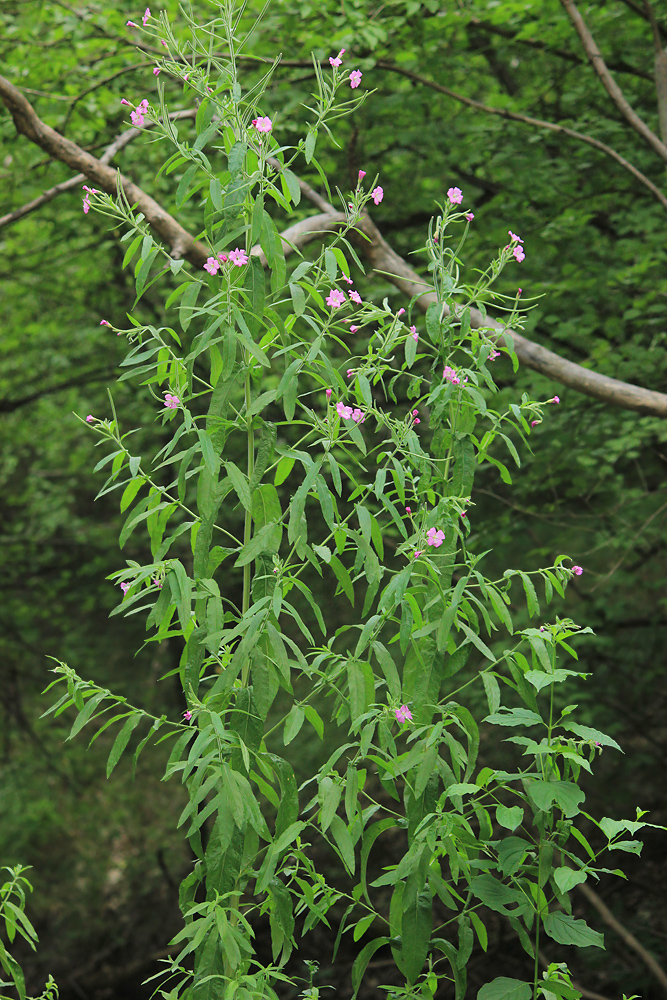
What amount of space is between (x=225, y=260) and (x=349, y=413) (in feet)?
1.22

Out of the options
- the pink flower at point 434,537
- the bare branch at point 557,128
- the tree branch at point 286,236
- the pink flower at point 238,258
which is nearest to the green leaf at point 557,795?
the pink flower at point 434,537

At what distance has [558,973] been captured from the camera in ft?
5.56

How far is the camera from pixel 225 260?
167 centimetres

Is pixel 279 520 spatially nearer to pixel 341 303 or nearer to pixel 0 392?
pixel 341 303

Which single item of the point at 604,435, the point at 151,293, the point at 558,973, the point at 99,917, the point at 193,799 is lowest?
the point at 99,917

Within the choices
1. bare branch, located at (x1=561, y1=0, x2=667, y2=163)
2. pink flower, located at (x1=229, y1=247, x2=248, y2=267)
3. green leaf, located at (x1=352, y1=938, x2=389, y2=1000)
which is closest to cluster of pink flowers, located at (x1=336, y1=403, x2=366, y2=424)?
pink flower, located at (x1=229, y1=247, x2=248, y2=267)

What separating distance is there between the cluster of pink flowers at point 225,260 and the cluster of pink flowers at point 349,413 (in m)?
0.31

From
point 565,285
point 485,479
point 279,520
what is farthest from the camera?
point 485,479

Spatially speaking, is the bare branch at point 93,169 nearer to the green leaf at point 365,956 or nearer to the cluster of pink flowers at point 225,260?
the cluster of pink flowers at point 225,260

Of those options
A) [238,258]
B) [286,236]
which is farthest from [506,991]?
[286,236]

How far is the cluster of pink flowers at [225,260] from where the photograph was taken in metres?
1.61

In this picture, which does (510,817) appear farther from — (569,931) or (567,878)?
(569,931)

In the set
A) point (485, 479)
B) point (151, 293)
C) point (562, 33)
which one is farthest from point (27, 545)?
point (562, 33)

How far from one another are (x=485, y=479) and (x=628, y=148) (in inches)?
73.5
